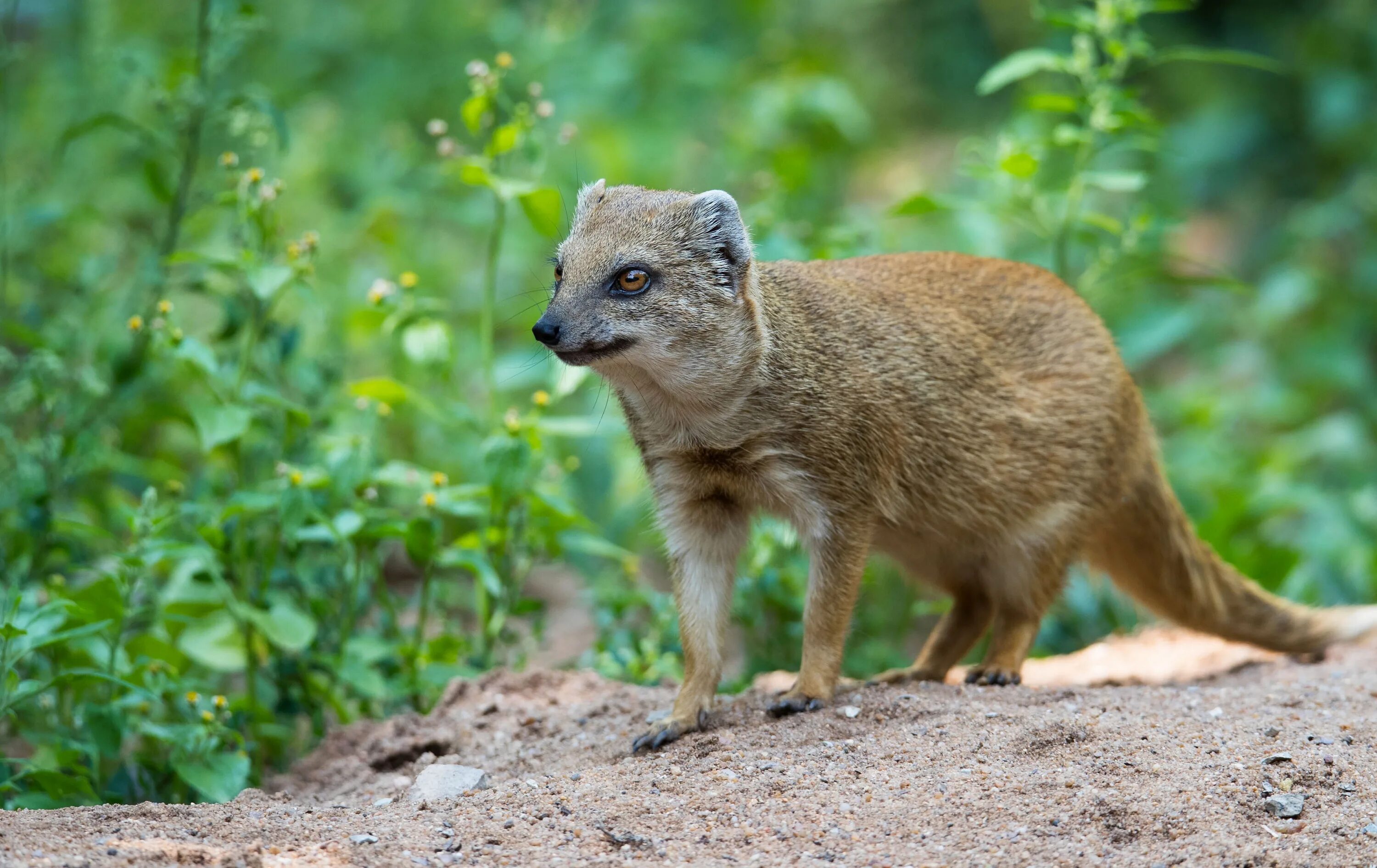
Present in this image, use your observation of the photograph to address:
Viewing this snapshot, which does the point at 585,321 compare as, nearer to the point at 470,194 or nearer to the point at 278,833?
the point at 278,833

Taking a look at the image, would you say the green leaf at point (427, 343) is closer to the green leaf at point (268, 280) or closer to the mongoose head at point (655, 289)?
the green leaf at point (268, 280)

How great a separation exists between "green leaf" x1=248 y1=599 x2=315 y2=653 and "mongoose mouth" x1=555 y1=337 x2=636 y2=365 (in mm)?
1324

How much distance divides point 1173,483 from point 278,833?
482 cm

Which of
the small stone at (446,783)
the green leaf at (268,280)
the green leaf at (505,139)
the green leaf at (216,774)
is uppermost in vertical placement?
the green leaf at (505,139)

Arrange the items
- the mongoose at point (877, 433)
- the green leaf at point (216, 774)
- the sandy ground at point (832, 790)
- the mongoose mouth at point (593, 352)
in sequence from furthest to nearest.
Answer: the mongoose at point (877, 433) < the green leaf at point (216, 774) < the mongoose mouth at point (593, 352) < the sandy ground at point (832, 790)

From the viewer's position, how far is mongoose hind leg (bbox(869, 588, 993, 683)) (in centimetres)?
501

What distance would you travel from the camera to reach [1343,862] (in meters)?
2.95

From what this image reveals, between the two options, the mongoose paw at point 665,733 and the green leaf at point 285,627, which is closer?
the mongoose paw at point 665,733

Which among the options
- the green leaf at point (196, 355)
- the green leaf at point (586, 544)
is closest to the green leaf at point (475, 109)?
the green leaf at point (196, 355)

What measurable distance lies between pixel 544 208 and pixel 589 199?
1.43 ft

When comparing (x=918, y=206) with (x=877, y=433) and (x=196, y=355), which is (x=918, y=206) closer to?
(x=877, y=433)

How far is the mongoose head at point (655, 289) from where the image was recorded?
389 cm

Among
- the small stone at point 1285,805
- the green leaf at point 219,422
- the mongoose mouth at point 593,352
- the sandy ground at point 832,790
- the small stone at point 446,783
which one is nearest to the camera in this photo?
the sandy ground at point 832,790

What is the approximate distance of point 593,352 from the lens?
3863mm
